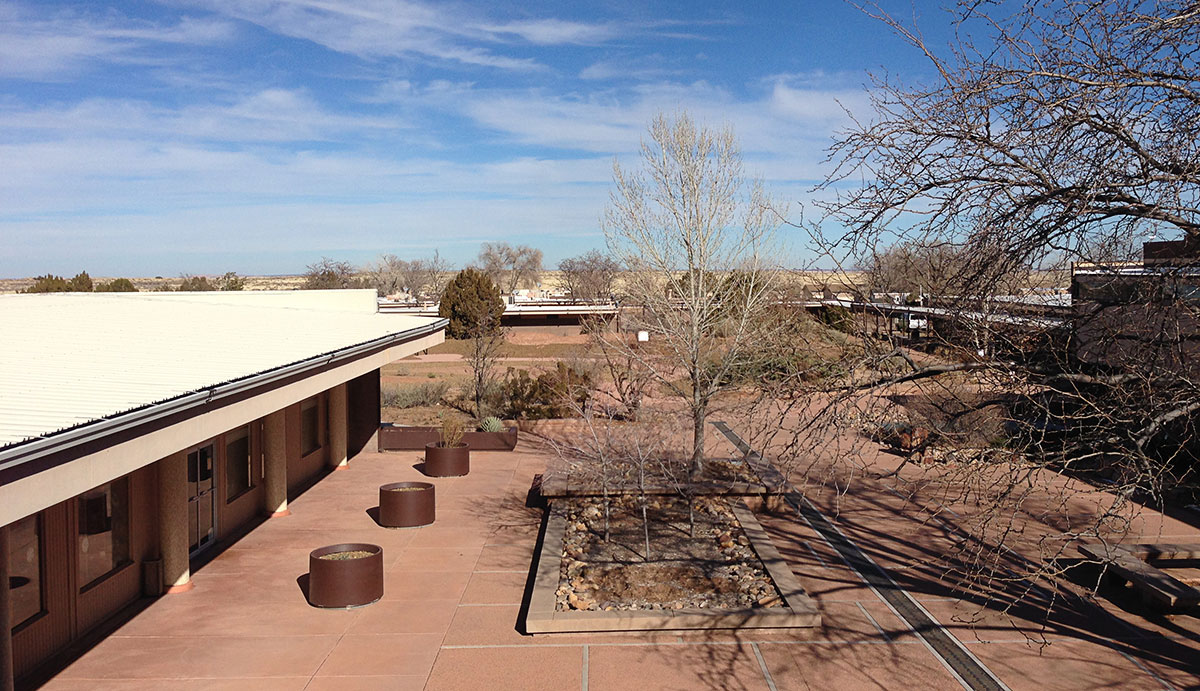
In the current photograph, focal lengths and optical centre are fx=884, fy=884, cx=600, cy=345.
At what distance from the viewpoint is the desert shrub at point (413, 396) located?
24.9 meters

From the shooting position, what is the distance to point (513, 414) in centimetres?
2231

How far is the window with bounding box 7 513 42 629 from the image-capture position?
288 inches

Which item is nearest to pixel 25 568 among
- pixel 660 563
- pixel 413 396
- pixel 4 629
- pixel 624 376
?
pixel 4 629

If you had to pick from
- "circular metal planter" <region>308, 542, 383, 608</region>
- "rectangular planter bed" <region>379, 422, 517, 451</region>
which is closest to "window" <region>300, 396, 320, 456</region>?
"rectangular planter bed" <region>379, 422, 517, 451</region>

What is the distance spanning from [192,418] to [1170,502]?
14435 mm

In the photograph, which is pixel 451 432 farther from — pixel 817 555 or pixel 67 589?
pixel 67 589

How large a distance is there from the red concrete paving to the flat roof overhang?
6.87ft

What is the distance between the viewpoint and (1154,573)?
30.8 ft

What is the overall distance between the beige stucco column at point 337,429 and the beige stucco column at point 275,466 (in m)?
3.39

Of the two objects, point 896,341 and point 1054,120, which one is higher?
point 1054,120

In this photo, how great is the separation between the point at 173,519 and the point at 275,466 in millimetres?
3332

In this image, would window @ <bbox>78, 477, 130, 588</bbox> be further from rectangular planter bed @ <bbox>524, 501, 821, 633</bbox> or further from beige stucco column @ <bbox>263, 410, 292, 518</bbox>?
rectangular planter bed @ <bbox>524, 501, 821, 633</bbox>

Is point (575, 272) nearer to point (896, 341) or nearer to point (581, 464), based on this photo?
point (581, 464)

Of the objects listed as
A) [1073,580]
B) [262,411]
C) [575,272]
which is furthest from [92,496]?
[575,272]
